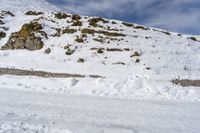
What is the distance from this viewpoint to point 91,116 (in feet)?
34.7

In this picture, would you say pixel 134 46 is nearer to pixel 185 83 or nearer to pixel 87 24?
pixel 87 24

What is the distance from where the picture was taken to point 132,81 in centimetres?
1872

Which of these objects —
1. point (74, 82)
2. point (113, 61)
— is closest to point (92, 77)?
point (74, 82)

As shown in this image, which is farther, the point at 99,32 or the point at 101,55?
the point at 99,32

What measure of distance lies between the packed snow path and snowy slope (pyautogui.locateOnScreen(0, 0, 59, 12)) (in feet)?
130

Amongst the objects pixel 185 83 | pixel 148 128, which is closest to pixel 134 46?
pixel 185 83

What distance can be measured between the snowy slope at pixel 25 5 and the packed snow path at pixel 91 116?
39722 mm

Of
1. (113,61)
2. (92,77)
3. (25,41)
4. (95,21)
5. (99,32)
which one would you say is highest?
(95,21)

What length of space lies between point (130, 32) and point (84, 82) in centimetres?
1753

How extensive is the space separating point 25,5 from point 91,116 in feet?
161

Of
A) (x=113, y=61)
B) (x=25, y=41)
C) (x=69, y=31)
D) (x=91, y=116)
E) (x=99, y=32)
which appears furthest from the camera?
(x=69, y=31)

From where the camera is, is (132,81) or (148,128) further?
(132,81)

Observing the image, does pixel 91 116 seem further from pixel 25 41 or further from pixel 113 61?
pixel 25 41

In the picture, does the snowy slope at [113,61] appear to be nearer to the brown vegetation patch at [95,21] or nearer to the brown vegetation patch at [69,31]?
the brown vegetation patch at [69,31]
